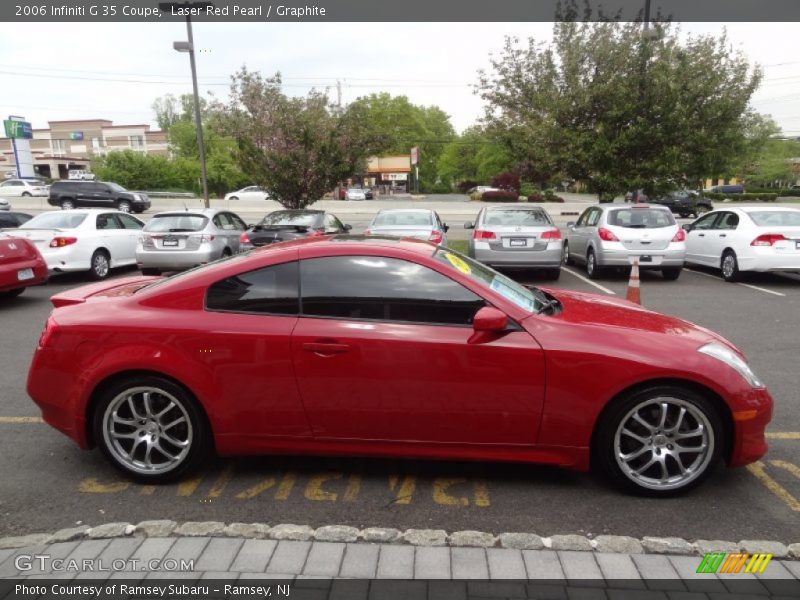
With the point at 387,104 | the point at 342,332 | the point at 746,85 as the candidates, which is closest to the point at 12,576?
the point at 342,332

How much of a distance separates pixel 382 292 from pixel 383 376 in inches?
19.7

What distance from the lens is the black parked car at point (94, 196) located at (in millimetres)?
33719

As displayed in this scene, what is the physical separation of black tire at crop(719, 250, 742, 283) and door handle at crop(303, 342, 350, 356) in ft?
32.8

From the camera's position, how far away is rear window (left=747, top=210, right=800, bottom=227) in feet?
34.2

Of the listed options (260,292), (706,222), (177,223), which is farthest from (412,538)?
(706,222)

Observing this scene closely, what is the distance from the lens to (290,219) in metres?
11.8

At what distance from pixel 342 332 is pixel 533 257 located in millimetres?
8162

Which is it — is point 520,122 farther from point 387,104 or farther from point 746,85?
→ point 387,104

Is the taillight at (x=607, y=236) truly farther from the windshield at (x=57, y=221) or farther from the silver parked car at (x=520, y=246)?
the windshield at (x=57, y=221)

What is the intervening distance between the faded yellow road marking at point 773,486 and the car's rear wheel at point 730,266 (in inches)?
326

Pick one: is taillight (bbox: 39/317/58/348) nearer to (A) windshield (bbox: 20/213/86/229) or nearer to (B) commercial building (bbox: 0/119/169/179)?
(A) windshield (bbox: 20/213/86/229)

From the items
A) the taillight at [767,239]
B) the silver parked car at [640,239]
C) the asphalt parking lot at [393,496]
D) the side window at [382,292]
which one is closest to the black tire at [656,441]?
the asphalt parking lot at [393,496]

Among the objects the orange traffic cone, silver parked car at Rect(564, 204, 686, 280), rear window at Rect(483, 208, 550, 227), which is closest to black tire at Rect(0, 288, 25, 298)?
rear window at Rect(483, 208, 550, 227)

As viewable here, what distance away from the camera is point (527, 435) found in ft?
10.8
